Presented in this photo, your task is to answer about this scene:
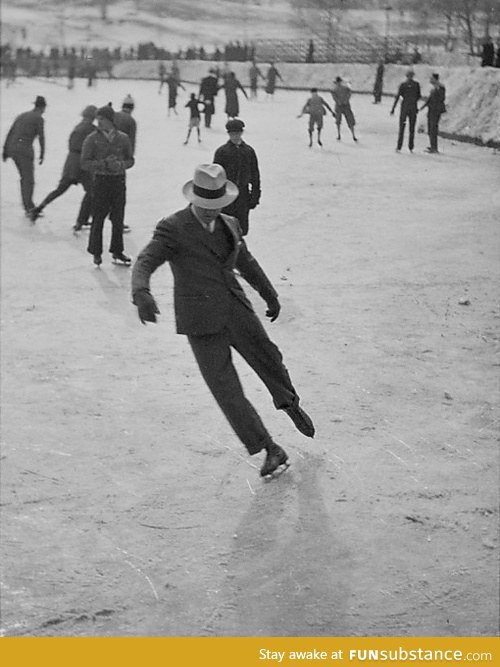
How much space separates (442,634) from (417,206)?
1.96 metres

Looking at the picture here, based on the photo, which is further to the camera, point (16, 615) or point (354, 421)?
point (354, 421)

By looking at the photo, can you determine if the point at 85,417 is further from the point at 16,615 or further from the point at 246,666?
the point at 246,666

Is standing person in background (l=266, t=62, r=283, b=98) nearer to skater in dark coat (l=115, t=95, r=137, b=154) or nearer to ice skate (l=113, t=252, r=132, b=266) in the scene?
skater in dark coat (l=115, t=95, r=137, b=154)

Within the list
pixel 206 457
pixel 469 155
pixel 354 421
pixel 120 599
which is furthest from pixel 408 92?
pixel 120 599

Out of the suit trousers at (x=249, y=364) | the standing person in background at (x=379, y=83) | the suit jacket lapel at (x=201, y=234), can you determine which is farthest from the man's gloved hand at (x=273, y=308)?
the standing person in background at (x=379, y=83)

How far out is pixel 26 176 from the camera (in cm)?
919

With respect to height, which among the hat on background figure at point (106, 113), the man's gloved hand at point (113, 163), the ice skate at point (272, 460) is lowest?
the ice skate at point (272, 460)

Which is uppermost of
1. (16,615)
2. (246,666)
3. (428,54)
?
(428,54)

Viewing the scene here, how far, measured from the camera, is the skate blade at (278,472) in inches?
145

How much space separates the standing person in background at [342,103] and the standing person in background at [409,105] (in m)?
0.27

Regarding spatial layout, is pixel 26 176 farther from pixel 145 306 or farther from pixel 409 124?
pixel 145 306

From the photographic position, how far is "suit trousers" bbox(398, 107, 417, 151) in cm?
386

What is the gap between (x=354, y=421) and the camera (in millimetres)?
3918

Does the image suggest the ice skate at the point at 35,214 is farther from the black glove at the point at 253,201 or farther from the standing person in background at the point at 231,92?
the black glove at the point at 253,201
